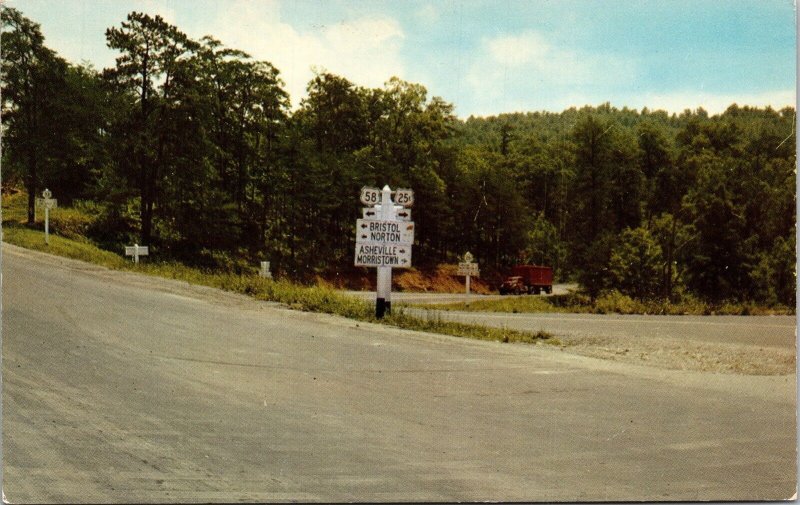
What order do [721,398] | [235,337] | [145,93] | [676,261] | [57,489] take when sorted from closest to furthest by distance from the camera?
[57,489] < [721,398] < [235,337] < [145,93] < [676,261]

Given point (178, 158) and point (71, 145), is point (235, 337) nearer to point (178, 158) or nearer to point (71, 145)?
point (71, 145)

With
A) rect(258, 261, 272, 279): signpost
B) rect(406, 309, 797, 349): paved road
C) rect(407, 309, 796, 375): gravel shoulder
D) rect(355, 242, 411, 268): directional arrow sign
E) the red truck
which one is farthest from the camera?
the red truck

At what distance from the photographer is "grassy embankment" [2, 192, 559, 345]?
878 cm

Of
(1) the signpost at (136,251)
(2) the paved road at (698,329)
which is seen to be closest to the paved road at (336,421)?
(2) the paved road at (698,329)

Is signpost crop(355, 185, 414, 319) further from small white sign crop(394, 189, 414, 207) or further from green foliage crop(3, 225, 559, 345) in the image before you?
green foliage crop(3, 225, 559, 345)

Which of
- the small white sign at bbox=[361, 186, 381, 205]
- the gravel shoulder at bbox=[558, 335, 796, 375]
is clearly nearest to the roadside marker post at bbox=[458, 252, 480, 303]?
the gravel shoulder at bbox=[558, 335, 796, 375]

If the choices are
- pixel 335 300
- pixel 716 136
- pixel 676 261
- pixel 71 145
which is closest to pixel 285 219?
pixel 335 300

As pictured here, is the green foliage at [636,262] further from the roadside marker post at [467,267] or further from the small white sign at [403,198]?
the small white sign at [403,198]

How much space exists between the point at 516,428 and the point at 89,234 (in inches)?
310

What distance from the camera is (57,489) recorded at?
4.16 meters

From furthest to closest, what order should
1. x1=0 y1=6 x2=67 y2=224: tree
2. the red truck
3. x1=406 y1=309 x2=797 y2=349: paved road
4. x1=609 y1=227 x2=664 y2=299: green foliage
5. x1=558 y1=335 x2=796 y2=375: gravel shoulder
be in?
the red truck, x1=609 y1=227 x2=664 y2=299: green foliage, x1=406 y1=309 x2=797 y2=349: paved road, x1=558 y1=335 x2=796 y2=375: gravel shoulder, x1=0 y1=6 x2=67 y2=224: tree

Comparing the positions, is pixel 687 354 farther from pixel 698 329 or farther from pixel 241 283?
pixel 241 283

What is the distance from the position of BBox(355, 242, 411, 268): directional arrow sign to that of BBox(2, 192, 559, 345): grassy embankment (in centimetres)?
113

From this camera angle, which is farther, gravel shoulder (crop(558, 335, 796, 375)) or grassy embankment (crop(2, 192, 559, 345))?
grassy embankment (crop(2, 192, 559, 345))
